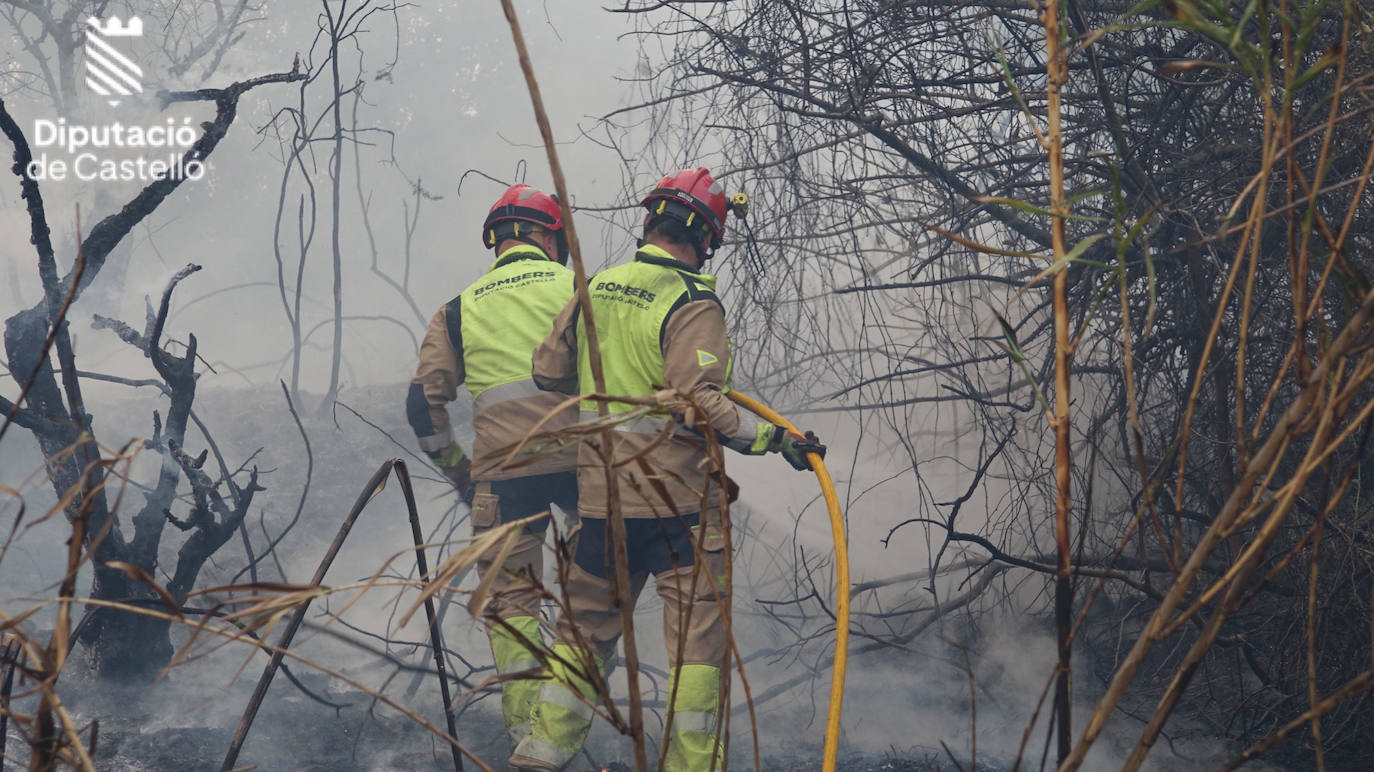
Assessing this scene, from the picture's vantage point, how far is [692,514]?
381 cm

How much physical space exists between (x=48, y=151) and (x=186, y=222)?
10768mm

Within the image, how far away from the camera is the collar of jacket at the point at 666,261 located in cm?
376

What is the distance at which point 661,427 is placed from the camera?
3701 millimetres

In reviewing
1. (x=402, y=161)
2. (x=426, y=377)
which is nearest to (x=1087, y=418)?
(x=426, y=377)

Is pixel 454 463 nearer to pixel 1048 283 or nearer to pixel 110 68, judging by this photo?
pixel 1048 283

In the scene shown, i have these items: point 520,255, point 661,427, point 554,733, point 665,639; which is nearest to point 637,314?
point 661,427

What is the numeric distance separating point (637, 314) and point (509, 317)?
0.76 metres

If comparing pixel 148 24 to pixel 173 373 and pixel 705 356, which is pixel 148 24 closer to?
pixel 173 373

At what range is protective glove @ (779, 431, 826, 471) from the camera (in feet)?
11.1

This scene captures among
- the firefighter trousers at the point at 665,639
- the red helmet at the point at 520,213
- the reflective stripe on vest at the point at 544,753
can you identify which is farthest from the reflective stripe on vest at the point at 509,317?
the reflective stripe on vest at the point at 544,753

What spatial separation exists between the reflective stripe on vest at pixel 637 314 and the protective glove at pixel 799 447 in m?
0.40

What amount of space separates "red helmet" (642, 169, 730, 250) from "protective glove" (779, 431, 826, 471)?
939 millimetres

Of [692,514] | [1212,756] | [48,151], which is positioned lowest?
[1212,756]

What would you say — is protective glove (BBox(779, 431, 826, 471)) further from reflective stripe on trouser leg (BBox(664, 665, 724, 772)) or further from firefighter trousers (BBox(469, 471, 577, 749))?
firefighter trousers (BBox(469, 471, 577, 749))
